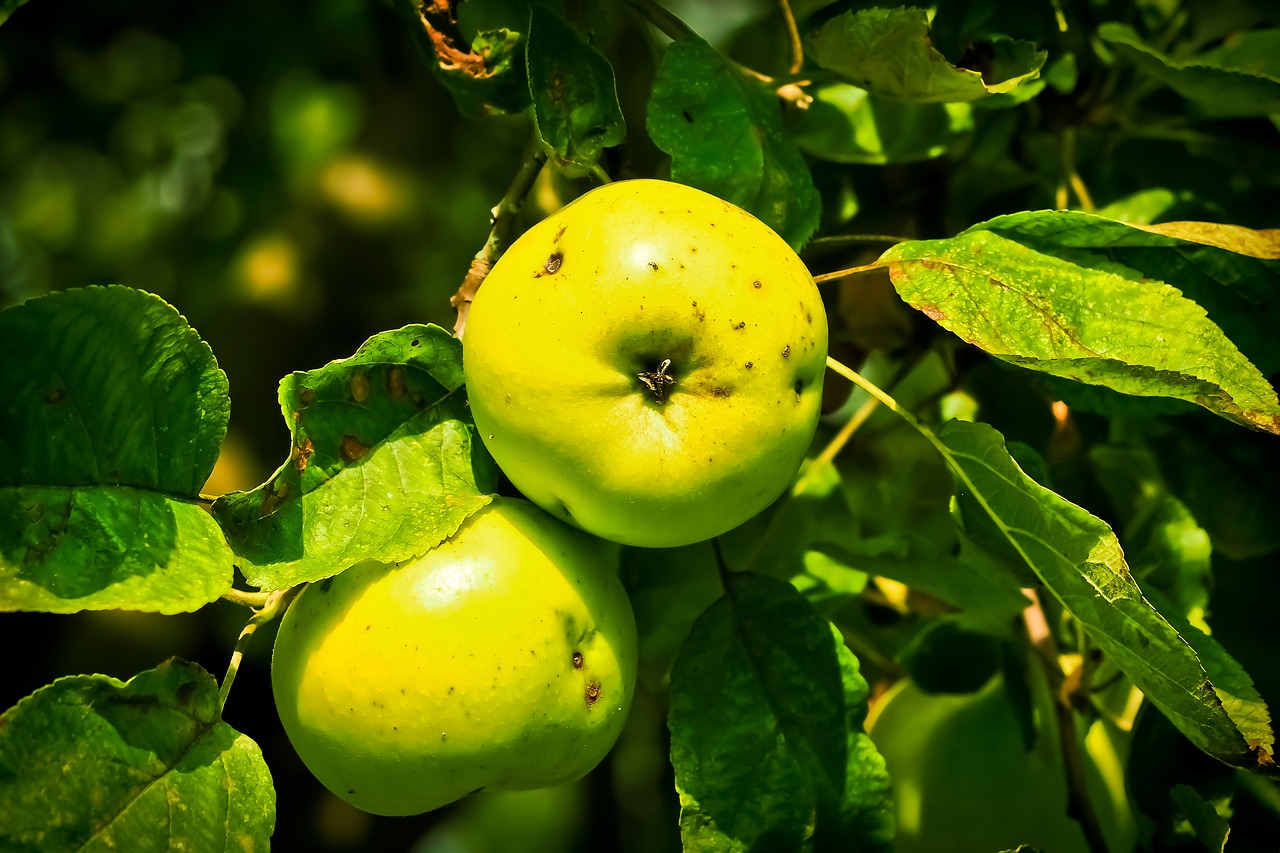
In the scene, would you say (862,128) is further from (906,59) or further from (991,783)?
(991,783)

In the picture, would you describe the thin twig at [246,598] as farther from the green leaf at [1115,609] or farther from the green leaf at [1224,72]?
the green leaf at [1224,72]

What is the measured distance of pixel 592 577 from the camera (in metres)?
0.72

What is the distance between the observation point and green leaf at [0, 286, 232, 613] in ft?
2.05

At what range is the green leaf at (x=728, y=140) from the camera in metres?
0.74

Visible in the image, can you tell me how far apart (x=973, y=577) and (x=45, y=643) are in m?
1.21

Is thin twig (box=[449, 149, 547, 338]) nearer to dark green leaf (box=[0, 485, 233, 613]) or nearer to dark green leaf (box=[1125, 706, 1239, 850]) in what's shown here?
dark green leaf (box=[0, 485, 233, 613])

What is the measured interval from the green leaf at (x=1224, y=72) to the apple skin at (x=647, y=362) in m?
0.48

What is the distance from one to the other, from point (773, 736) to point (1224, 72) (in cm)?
65

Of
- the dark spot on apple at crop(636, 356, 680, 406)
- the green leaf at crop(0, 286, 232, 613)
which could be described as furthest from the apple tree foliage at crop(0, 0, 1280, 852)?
the dark spot on apple at crop(636, 356, 680, 406)

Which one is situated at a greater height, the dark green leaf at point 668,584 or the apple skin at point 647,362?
the apple skin at point 647,362

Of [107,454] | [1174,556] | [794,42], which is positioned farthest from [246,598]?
[1174,556]

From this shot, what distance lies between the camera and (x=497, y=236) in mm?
751

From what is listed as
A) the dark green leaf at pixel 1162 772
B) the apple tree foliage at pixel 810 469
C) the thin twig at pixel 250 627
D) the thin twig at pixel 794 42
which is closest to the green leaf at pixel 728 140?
the apple tree foliage at pixel 810 469

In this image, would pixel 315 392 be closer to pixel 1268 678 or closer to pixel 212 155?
pixel 1268 678
